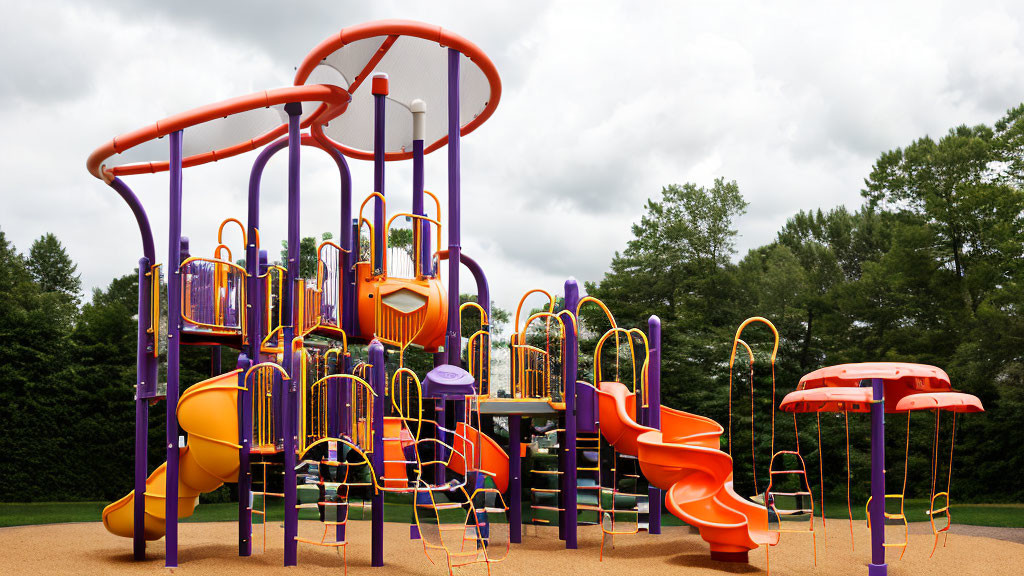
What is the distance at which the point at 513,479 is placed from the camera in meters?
13.6

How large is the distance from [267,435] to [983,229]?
22.6 metres

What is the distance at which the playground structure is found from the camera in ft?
35.8

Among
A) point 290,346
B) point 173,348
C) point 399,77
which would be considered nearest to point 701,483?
point 290,346

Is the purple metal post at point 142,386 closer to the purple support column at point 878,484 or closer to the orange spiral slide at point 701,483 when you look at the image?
the orange spiral slide at point 701,483

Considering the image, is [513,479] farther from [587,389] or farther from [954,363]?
[954,363]

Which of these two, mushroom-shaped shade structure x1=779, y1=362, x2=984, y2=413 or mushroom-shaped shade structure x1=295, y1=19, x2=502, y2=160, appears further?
mushroom-shaped shade structure x1=295, y1=19, x2=502, y2=160

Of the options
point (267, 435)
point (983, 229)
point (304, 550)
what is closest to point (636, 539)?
point (304, 550)

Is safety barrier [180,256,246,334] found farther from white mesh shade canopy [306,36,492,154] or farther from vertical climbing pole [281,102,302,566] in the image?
white mesh shade canopy [306,36,492,154]

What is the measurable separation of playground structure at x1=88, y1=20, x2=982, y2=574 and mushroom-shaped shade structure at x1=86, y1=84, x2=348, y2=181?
1.3 inches

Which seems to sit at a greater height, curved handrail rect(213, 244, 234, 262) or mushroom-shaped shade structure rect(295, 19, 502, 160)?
mushroom-shaped shade structure rect(295, 19, 502, 160)

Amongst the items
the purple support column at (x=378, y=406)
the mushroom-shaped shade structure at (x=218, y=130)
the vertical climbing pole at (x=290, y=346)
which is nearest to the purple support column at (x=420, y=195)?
the mushroom-shaped shade structure at (x=218, y=130)

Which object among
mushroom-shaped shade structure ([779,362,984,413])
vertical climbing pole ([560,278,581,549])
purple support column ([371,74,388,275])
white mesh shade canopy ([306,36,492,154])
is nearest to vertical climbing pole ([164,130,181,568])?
purple support column ([371,74,388,275])

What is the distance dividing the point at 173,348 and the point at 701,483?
7101 millimetres

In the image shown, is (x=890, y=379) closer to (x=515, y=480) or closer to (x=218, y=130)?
(x=515, y=480)
